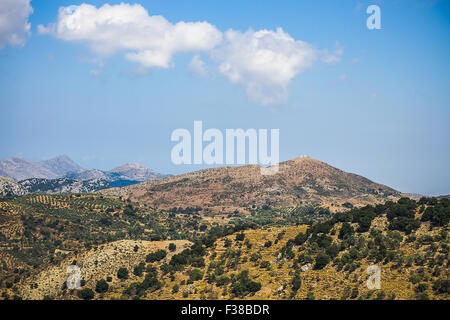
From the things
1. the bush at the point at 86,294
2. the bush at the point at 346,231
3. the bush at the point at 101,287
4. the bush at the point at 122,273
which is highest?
the bush at the point at 346,231

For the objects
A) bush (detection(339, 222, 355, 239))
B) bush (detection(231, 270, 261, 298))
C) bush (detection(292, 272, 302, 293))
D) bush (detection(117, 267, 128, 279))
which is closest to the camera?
bush (detection(292, 272, 302, 293))

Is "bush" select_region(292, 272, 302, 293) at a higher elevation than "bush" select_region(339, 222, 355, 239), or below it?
below

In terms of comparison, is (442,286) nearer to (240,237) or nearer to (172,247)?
(240,237)

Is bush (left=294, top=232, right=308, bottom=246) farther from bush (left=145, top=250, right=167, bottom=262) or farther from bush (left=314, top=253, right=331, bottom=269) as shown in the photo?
bush (left=145, top=250, right=167, bottom=262)

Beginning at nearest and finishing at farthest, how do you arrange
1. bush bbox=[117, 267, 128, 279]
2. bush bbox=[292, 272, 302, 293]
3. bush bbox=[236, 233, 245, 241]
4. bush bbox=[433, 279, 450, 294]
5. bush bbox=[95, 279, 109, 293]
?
bush bbox=[433, 279, 450, 294] → bush bbox=[292, 272, 302, 293] → bush bbox=[95, 279, 109, 293] → bush bbox=[117, 267, 128, 279] → bush bbox=[236, 233, 245, 241]

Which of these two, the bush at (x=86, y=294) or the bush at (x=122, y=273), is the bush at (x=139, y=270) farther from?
the bush at (x=86, y=294)

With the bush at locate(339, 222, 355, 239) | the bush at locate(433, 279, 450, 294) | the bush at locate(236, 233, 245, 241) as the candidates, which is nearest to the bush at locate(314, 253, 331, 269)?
the bush at locate(339, 222, 355, 239)

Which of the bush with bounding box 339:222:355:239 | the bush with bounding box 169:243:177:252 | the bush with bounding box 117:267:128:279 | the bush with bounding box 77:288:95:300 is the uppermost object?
the bush with bounding box 339:222:355:239

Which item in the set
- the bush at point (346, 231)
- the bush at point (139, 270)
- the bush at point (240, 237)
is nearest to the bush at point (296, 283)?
the bush at point (346, 231)

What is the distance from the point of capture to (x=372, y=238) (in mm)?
64438

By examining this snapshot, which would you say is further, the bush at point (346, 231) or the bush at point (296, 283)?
the bush at point (346, 231)

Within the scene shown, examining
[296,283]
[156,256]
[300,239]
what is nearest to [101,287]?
[156,256]

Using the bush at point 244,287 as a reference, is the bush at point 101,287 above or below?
below

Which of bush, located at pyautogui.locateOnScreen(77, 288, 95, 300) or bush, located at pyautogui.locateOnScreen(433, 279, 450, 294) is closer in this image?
bush, located at pyautogui.locateOnScreen(433, 279, 450, 294)
